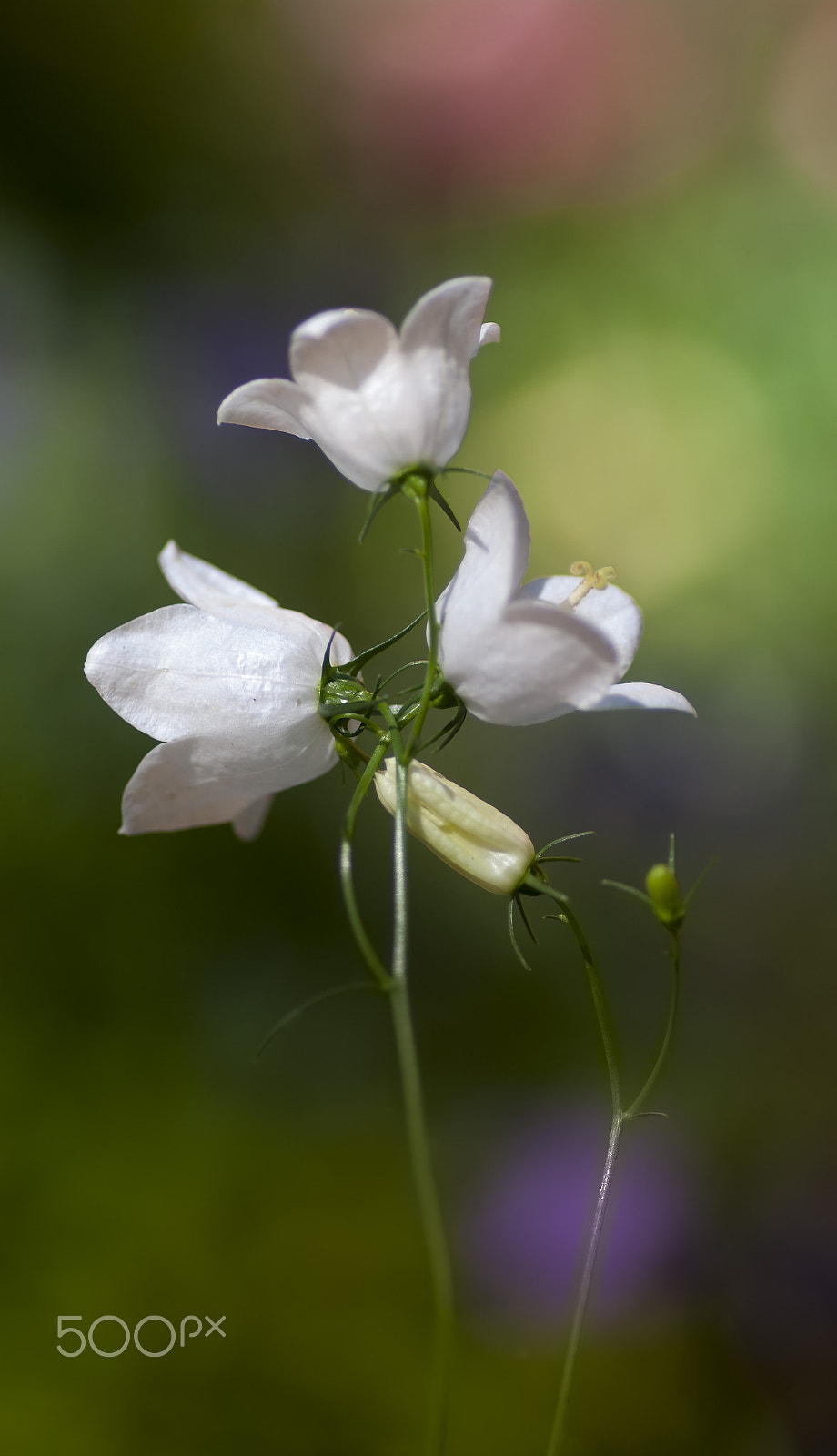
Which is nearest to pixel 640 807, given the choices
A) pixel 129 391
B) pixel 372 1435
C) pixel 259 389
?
pixel 372 1435

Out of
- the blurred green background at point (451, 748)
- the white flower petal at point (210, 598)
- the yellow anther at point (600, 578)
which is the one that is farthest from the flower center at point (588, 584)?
the blurred green background at point (451, 748)

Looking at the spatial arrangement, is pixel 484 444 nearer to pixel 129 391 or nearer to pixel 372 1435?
pixel 129 391

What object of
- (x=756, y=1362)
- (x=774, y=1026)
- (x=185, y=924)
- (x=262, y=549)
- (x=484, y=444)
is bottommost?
(x=756, y=1362)

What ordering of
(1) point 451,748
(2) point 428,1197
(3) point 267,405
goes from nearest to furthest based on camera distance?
(2) point 428,1197 → (3) point 267,405 → (1) point 451,748

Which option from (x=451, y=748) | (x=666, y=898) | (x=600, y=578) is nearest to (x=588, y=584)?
(x=600, y=578)

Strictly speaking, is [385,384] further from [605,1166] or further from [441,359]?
[605,1166]

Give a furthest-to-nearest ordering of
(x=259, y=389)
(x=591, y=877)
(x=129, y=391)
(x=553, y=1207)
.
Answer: (x=129, y=391) < (x=591, y=877) < (x=553, y=1207) < (x=259, y=389)

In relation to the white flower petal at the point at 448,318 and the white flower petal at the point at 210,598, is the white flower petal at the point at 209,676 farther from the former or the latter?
the white flower petal at the point at 448,318
